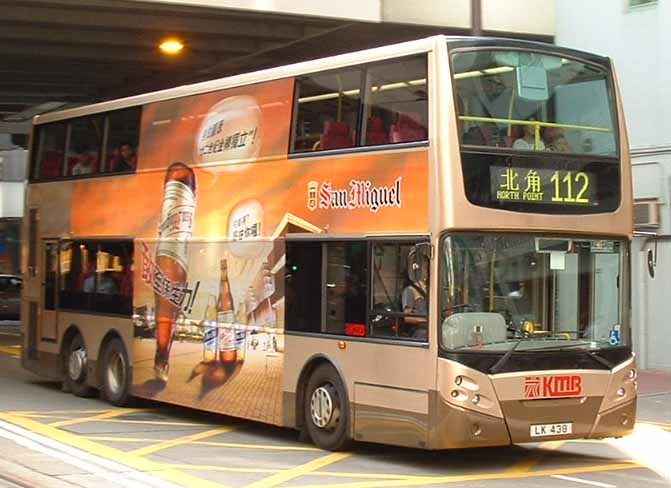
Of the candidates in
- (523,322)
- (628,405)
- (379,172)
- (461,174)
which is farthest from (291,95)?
(628,405)

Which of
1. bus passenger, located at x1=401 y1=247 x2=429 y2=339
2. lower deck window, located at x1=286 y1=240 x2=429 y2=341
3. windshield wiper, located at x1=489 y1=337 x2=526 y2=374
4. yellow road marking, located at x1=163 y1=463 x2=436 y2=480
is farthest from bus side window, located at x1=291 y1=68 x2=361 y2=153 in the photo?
yellow road marking, located at x1=163 y1=463 x2=436 y2=480

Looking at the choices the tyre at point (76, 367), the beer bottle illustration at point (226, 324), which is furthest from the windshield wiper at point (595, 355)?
the tyre at point (76, 367)

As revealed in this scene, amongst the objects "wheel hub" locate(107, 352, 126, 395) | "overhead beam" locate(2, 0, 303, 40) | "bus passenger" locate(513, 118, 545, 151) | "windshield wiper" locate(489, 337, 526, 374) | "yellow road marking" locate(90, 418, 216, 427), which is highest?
"overhead beam" locate(2, 0, 303, 40)

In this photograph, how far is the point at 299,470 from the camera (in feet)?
36.4

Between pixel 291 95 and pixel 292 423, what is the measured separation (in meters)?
3.46

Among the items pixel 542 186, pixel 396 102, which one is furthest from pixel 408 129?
pixel 542 186

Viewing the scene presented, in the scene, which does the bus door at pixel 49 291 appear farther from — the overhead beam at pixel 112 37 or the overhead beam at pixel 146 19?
the overhead beam at pixel 112 37

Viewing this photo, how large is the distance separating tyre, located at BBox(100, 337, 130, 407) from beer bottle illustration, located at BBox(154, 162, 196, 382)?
944 mm

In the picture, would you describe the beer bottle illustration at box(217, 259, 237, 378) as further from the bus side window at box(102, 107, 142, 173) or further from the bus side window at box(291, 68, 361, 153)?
the bus side window at box(102, 107, 142, 173)

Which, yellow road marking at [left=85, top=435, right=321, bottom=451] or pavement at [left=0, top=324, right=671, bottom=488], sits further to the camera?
yellow road marking at [left=85, top=435, right=321, bottom=451]

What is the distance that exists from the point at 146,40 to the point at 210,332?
37.6 ft

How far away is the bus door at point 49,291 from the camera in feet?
59.2

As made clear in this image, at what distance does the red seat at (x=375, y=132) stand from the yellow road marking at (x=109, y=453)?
3.59 m

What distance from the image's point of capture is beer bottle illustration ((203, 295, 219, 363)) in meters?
14.1
